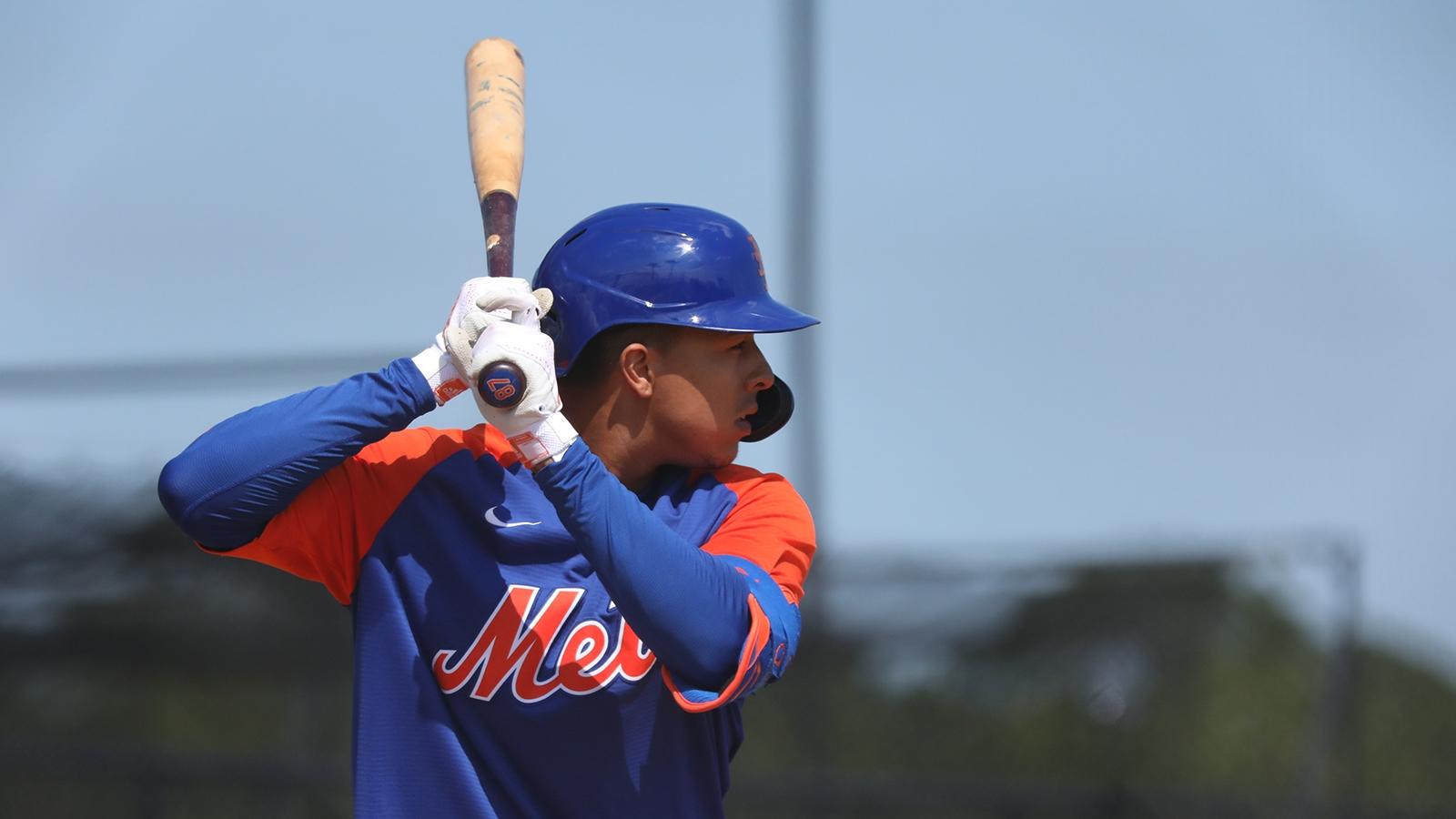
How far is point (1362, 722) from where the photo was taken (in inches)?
284

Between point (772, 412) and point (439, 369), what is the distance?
1.49 ft

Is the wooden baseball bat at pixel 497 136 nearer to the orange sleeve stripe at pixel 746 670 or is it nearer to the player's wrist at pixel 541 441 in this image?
the player's wrist at pixel 541 441

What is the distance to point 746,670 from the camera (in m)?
1.50

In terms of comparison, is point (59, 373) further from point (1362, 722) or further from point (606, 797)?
point (1362, 722)

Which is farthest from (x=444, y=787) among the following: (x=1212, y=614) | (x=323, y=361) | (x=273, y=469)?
(x=1212, y=614)

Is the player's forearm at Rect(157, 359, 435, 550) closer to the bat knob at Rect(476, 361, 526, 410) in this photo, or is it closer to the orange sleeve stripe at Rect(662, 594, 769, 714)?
the bat knob at Rect(476, 361, 526, 410)

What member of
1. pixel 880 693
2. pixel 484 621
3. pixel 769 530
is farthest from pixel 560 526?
pixel 880 693

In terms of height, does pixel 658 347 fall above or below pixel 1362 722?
above

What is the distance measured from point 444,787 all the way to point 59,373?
182 inches

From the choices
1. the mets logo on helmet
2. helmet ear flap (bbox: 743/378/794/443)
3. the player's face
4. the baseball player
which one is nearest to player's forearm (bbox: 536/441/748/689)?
the baseball player

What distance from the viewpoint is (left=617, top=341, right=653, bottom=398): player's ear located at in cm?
175

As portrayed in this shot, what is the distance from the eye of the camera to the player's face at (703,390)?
5.69 ft

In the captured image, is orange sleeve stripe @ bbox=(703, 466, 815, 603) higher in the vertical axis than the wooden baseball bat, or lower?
lower

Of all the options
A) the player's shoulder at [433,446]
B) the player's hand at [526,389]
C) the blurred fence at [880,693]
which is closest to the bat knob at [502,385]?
the player's hand at [526,389]
